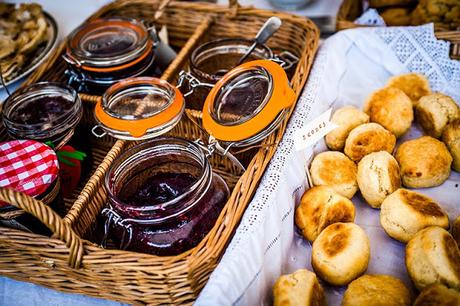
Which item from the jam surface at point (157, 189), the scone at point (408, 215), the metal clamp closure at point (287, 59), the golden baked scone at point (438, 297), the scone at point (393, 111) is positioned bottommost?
the scone at point (408, 215)

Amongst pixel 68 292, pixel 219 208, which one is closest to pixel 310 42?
pixel 219 208

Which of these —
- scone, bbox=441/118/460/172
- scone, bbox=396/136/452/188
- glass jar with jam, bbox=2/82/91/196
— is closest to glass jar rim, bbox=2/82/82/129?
glass jar with jam, bbox=2/82/91/196

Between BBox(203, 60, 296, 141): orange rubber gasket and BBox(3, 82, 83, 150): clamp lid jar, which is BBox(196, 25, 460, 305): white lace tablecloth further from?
BBox(3, 82, 83, 150): clamp lid jar

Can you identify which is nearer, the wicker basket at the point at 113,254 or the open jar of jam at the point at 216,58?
the wicker basket at the point at 113,254

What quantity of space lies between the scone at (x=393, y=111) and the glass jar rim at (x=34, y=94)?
0.79 m

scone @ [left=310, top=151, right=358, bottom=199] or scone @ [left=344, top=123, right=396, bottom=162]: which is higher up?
scone @ [left=344, top=123, right=396, bottom=162]

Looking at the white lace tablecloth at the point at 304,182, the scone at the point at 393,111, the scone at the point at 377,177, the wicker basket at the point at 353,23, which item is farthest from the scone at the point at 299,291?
the wicker basket at the point at 353,23

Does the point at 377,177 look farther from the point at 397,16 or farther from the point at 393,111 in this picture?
the point at 397,16

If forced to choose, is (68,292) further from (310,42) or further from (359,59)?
(359,59)

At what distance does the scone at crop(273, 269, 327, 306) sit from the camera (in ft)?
2.70

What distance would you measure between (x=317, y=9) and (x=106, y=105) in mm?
1072

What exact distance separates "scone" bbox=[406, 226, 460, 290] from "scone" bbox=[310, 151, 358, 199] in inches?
8.7

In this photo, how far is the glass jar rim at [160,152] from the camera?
83 centimetres

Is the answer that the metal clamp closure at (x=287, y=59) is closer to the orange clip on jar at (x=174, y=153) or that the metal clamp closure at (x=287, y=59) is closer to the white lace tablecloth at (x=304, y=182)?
the white lace tablecloth at (x=304, y=182)
